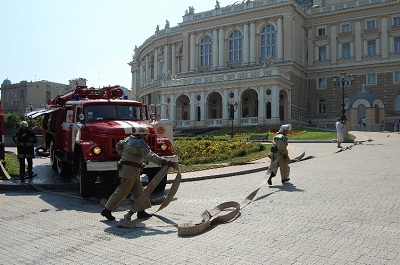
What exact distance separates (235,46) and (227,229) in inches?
2535

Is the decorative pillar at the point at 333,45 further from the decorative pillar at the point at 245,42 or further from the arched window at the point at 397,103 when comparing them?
the decorative pillar at the point at 245,42

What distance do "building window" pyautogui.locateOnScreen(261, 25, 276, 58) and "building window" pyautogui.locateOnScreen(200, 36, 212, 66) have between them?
9.43 meters

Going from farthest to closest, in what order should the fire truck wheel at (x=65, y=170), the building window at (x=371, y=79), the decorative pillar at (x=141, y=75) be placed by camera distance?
the decorative pillar at (x=141, y=75)
the building window at (x=371, y=79)
the fire truck wheel at (x=65, y=170)

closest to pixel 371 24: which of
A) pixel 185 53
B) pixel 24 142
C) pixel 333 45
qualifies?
pixel 333 45

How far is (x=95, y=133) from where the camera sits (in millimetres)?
11875

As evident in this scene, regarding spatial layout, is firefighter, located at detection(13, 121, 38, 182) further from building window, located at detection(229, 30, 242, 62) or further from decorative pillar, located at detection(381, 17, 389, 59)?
decorative pillar, located at detection(381, 17, 389, 59)

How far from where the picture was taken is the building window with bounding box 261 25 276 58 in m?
66.9

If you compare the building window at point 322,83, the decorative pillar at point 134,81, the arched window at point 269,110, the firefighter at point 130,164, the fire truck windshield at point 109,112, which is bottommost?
the firefighter at point 130,164

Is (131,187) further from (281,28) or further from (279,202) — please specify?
(281,28)

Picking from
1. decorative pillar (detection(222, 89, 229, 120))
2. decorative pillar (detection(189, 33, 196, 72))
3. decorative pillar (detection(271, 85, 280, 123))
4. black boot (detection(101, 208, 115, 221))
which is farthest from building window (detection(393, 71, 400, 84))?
black boot (detection(101, 208, 115, 221))

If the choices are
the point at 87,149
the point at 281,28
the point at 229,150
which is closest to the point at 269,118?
the point at 281,28

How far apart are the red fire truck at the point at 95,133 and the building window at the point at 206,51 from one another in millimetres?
57639

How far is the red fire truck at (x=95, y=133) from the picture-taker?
11359 mm

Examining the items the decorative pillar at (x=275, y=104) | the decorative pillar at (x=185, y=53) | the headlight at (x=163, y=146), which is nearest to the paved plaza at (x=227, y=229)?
the headlight at (x=163, y=146)
